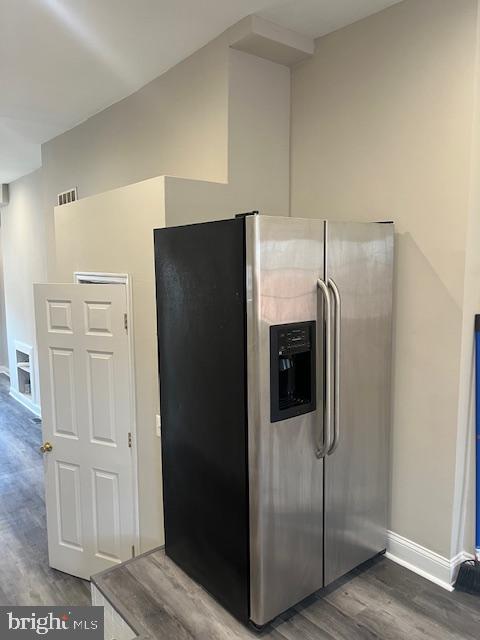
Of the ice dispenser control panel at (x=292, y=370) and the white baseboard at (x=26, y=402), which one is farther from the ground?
the ice dispenser control panel at (x=292, y=370)

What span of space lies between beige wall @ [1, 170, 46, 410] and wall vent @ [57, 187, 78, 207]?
1703 mm

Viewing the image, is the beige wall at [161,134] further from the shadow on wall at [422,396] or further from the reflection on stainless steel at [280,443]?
the shadow on wall at [422,396]

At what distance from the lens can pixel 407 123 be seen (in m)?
2.37

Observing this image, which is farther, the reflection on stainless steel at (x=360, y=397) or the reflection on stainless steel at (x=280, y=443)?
the reflection on stainless steel at (x=360, y=397)

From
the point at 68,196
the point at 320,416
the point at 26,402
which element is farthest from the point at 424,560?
the point at 26,402

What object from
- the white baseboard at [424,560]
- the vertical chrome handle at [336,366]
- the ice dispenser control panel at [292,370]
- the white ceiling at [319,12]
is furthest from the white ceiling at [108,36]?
the white baseboard at [424,560]

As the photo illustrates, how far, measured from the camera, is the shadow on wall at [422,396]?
7.52ft

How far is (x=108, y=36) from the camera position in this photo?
2.69 metres

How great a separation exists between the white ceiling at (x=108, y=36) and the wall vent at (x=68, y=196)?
2.72 ft

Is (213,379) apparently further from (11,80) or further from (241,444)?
(11,80)

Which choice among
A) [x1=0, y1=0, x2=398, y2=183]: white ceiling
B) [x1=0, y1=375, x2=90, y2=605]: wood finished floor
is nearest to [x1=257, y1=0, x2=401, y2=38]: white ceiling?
[x1=0, y1=0, x2=398, y2=183]: white ceiling

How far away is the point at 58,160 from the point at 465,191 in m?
3.91

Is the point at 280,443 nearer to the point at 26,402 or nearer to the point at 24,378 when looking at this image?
the point at 26,402

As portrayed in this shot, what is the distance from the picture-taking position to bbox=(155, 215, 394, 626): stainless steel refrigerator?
1.90 m
